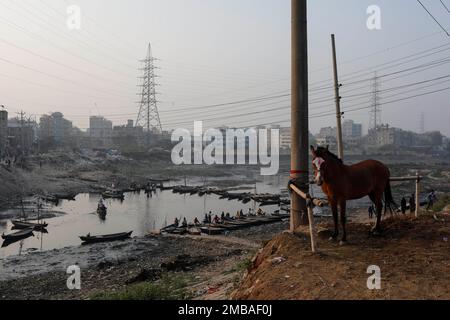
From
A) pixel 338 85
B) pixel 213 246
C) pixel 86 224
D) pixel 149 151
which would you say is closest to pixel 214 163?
pixel 149 151

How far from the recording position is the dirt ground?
6.16 metres

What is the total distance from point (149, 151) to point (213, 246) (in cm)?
11424

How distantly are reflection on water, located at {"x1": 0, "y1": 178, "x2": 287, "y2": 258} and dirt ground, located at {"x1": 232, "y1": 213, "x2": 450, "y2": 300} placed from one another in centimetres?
3053

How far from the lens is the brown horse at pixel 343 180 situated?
337 inches

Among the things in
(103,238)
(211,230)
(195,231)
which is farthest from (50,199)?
(211,230)

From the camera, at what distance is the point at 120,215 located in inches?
2083

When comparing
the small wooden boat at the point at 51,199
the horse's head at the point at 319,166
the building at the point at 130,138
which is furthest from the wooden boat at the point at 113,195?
the building at the point at 130,138

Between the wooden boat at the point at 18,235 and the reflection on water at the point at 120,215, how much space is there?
2.06 feet

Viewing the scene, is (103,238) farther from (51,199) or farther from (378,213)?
(51,199)

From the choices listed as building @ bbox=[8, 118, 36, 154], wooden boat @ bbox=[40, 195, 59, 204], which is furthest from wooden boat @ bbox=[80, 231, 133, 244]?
building @ bbox=[8, 118, 36, 154]

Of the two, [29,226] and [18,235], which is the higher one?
[29,226]

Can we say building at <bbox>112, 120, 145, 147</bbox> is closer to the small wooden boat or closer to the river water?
the river water

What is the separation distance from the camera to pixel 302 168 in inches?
410
